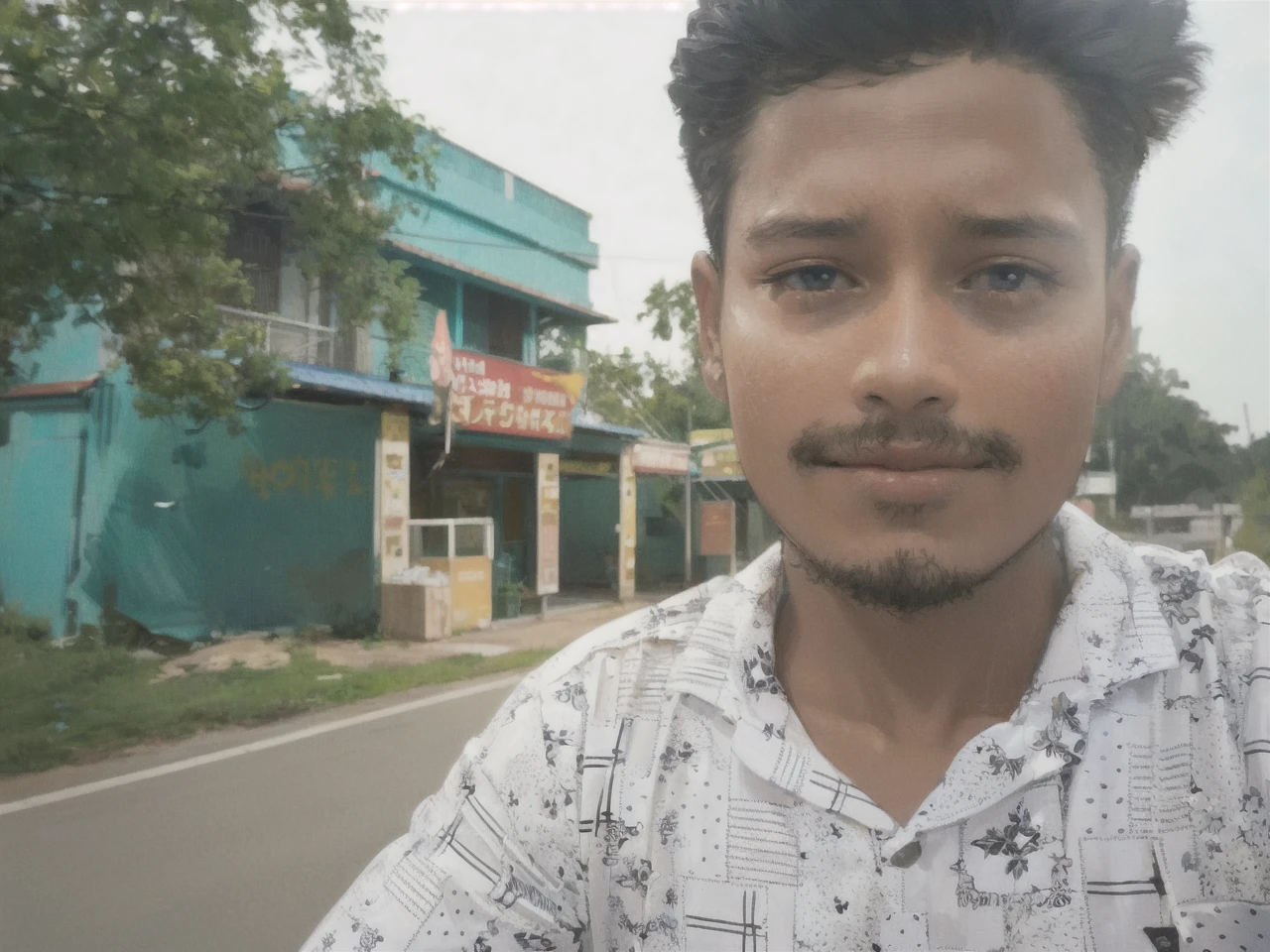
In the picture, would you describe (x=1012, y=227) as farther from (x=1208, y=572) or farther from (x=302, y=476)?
(x=302, y=476)

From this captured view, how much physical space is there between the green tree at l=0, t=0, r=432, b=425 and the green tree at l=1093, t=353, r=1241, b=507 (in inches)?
43.1

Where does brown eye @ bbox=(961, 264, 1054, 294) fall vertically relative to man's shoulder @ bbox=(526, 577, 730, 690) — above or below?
above

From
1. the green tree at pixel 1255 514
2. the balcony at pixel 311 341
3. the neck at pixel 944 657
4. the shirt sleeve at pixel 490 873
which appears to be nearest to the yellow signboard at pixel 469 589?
the balcony at pixel 311 341

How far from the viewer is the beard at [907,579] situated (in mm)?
751

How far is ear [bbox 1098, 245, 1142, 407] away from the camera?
874 mm

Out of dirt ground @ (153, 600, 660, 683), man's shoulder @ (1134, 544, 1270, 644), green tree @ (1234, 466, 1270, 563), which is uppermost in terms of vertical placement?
green tree @ (1234, 466, 1270, 563)

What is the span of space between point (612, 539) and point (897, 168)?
1.00 meters

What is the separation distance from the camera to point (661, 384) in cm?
148

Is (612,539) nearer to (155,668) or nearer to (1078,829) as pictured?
(155,668)

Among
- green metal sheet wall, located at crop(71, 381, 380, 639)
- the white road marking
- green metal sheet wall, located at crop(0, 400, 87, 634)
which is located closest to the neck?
the white road marking

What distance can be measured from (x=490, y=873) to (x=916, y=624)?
51 centimetres

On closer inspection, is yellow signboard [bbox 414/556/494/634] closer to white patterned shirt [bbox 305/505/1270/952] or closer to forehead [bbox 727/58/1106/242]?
white patterned shirt [bbox 305/505/1270/952]

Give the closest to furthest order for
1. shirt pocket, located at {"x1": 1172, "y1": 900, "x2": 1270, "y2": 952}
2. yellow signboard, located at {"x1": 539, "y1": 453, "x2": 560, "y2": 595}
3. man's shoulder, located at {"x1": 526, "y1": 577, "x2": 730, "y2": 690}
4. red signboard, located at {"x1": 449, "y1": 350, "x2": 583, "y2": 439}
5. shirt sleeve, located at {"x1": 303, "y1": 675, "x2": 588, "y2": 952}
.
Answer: shirt pocket, located at {"x1": 1172, "y1": 900, "x2": 1270, "y2": 952} < shirt sleeve, located at {"x1": 303, "y1": 675, "x2": 588, "y2": 952} < man's shoulder, located at {"x1": 526, "y1": 577, "x2": 730, "y2": 690} < red signboard, located at {"x1": 449, "y1": 350, "x2": 583, "y2": 439} < yellow signboard, located at {"x1": 539, "y1": 453, "x2": 560, "y2": 595}

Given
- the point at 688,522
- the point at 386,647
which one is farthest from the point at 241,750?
the point at 688,522
